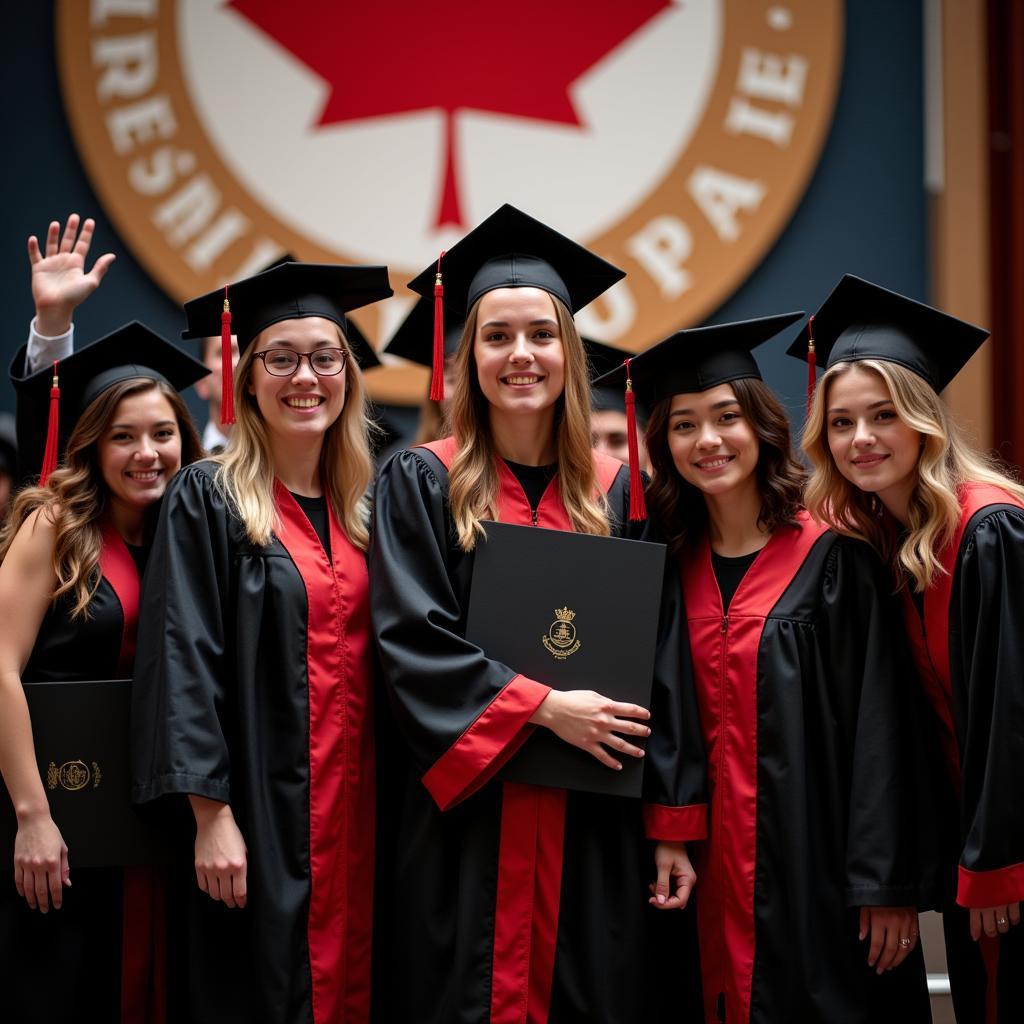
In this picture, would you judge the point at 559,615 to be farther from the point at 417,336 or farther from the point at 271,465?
the point at 417,336

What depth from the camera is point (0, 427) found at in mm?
3979

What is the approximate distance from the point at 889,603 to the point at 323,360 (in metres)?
1.36

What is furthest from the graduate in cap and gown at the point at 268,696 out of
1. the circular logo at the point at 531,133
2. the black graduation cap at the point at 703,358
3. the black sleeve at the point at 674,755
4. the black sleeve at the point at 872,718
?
the circular logo at the point at 531,133

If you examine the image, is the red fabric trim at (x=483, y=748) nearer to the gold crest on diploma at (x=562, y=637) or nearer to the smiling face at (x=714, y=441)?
the gold crest on diploma at (x=562, y=637)

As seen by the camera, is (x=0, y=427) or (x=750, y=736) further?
(x=0, y=427)

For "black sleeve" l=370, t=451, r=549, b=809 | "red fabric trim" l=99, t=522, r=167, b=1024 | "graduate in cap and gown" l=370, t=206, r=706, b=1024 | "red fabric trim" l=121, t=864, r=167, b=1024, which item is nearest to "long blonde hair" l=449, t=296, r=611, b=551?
"graduate in cap and gown" l=370, t=206, r=706, b=1024

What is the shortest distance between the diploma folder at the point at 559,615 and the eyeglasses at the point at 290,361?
0.53 meters

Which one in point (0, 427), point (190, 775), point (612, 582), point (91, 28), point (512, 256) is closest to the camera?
point (190, 775)

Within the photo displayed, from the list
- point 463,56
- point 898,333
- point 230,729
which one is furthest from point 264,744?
point 463,56

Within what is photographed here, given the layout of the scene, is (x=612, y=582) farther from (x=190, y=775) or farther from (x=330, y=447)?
(x=190, y=775)

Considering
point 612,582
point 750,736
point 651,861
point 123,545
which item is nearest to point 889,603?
point 750,736

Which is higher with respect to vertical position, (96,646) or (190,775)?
(96,646)

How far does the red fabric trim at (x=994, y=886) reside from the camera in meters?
2.08

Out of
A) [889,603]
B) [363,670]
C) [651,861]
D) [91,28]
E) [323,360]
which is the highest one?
[91,28]
